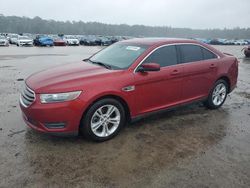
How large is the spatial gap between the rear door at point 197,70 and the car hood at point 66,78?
176 cm

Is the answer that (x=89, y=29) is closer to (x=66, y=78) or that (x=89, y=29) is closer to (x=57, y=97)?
(x=66, y=78)

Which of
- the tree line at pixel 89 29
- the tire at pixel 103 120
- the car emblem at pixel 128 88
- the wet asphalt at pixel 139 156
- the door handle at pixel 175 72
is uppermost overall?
the tree line at pixel 89 29

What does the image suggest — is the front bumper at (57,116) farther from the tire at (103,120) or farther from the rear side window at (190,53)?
the rear side window at (190,53)

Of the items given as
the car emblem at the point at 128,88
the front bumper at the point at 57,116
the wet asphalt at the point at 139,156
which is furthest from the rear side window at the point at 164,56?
the front bumper at the point at 57,116

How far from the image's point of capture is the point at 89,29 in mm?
103812

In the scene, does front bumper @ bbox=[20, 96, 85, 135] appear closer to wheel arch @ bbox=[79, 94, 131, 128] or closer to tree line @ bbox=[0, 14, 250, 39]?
wheel arch @ bbox=[79, 94, 131, 128]

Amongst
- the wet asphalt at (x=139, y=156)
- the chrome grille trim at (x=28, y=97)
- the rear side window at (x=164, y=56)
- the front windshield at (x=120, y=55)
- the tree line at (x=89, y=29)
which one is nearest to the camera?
the wet asphalt at (x=139, y=156)

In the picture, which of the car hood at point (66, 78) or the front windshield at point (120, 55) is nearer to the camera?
the car hood at point (66, 78)

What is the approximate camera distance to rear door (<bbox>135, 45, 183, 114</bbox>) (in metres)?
4.49

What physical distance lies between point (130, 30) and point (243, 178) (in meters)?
110

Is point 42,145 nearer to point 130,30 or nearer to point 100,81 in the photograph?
point 100,81

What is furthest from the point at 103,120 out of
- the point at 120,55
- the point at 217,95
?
the point at 217,95

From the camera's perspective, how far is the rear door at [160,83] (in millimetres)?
4488

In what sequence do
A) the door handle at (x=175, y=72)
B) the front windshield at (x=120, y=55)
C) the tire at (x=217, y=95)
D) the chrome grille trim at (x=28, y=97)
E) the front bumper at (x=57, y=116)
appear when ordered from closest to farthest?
the front bumper at (x=57, y=116) < the chrome grille trim at (x=28, y=97) < the front windshield at (x=120, y=55) < the door handle at (x=175, y=72) < the tire at (x=217, y=95)
